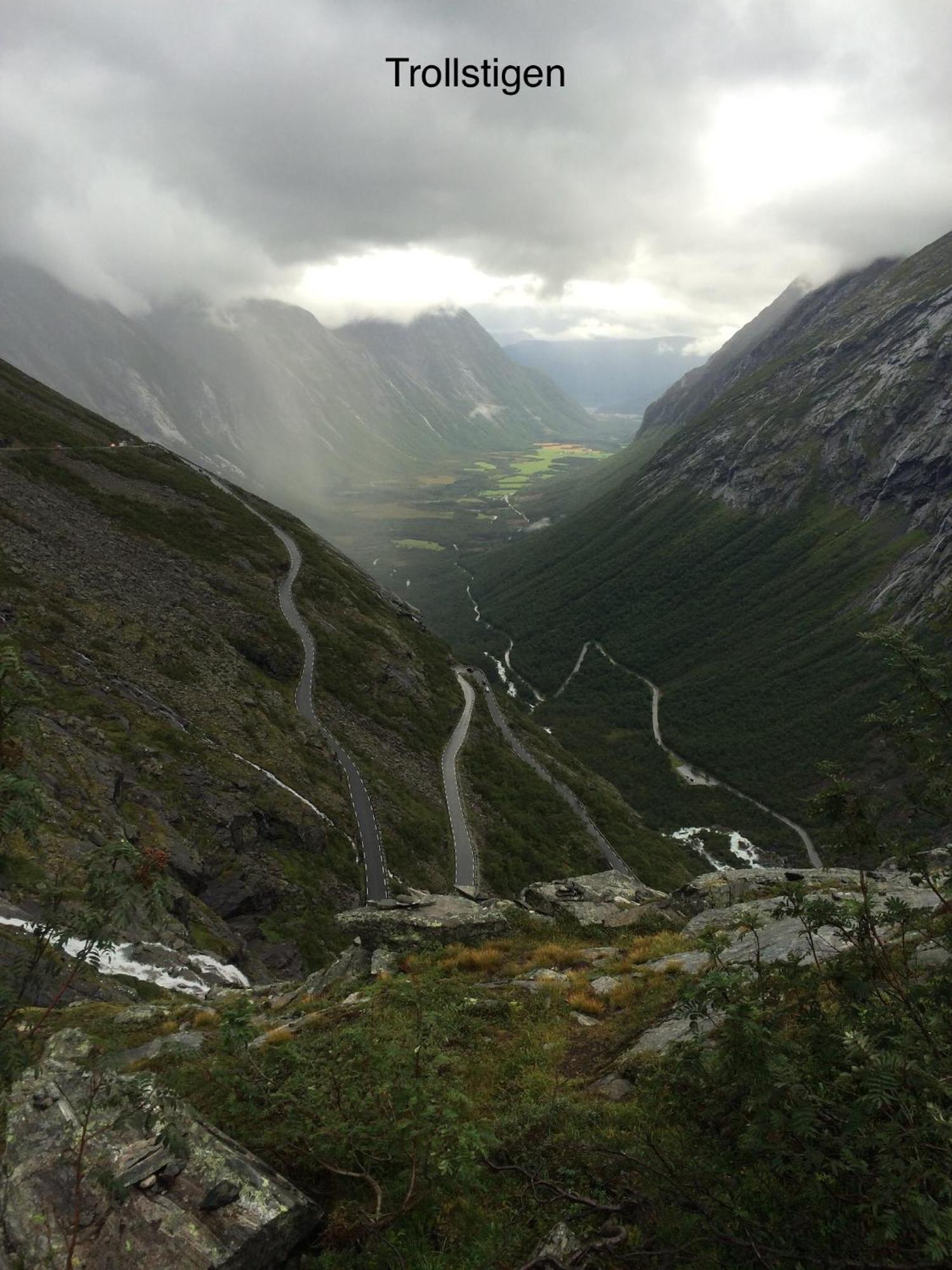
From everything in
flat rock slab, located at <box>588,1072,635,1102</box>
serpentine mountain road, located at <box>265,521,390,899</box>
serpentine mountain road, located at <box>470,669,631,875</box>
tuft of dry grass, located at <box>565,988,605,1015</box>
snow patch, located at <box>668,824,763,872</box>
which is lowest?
snow patch, located at <box>668,824,763,872</box>

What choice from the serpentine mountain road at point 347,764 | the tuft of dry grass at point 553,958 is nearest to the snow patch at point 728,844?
the serpentine mountain road at point 347,764

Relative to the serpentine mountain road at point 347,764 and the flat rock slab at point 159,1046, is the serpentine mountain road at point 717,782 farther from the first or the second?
the flat rock slab at point 159,1046

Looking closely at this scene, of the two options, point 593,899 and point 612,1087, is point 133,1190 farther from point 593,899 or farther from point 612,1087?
point 593,899

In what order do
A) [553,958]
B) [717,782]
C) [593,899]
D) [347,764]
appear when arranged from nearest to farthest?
[553,958] → [593,899] → [347,764] → [717,782]

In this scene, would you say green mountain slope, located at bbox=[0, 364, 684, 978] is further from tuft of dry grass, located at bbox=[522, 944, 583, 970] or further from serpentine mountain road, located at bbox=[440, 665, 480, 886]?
tuft of dry grass, located at bbox=[522, 944, 583, 970]

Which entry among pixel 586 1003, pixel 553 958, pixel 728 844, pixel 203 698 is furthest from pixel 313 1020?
pixel 728 844

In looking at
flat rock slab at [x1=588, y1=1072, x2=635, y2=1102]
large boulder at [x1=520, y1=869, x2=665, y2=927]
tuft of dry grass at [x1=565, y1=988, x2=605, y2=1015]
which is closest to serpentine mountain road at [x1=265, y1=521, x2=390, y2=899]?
large boulder at [x1=520, y1=869, x2=665, y2=927]
